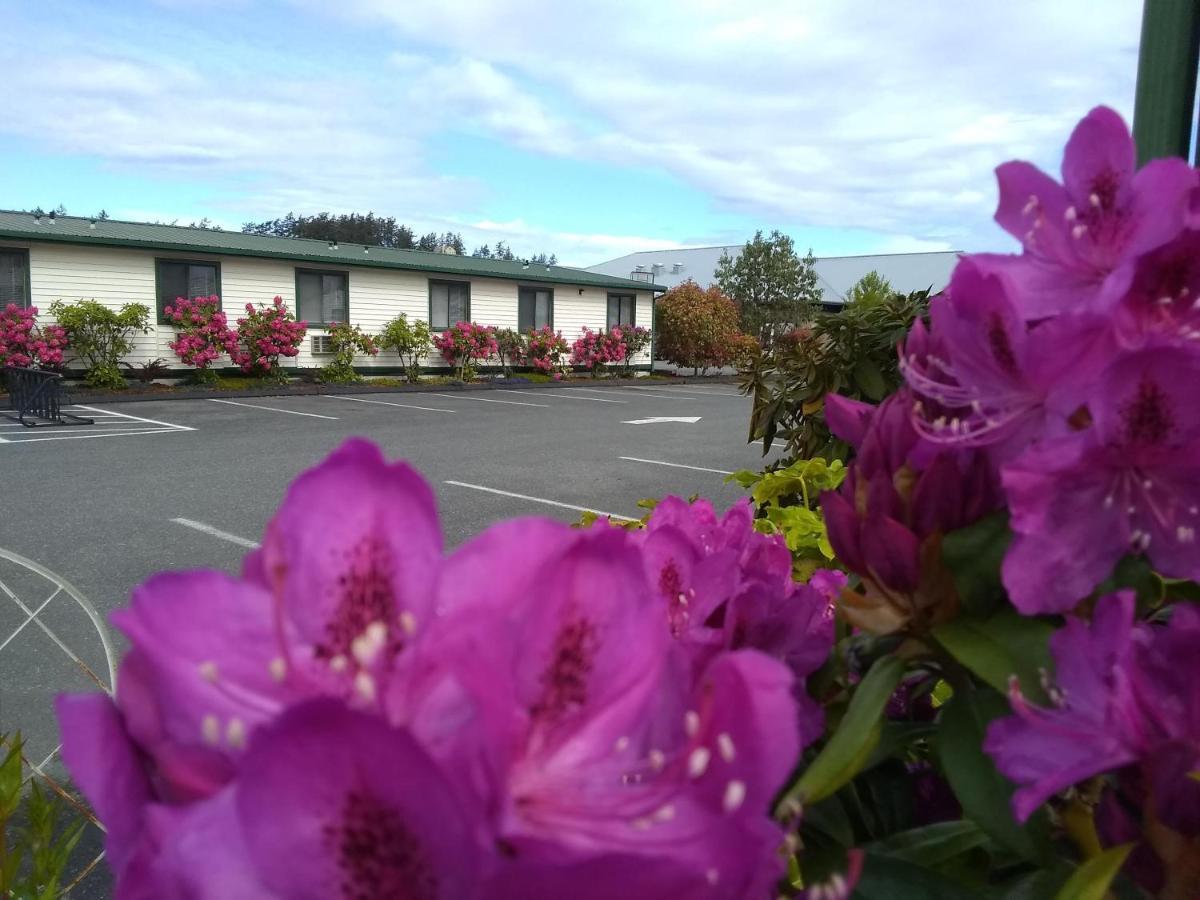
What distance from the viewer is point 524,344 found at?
2998 centimetres

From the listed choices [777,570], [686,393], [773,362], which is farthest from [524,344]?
[777,570]

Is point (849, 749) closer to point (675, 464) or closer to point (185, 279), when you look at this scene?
point (675, 464)

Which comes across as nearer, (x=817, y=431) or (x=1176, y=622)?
(x=1176, y=622)

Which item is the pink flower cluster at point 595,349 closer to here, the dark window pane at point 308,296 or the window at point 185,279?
the dark window pane at point 308,296

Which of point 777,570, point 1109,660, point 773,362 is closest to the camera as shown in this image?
point 1109,660

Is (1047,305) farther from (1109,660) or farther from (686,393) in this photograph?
(686,393)

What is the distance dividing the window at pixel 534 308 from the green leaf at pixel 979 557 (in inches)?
1196

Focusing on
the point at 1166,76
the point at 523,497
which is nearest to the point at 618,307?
the point at 523,497

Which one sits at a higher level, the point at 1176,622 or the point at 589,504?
the point at 1176,622

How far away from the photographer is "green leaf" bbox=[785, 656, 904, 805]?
655mm

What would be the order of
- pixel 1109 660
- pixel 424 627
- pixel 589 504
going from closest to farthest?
pixel 424 627 → pixel 1109 660 → pixel 589 504

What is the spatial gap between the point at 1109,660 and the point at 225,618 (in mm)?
612

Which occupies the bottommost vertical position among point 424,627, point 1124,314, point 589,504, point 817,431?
point 589,504

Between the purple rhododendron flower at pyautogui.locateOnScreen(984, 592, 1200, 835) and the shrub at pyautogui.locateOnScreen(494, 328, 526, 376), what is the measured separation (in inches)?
1134
